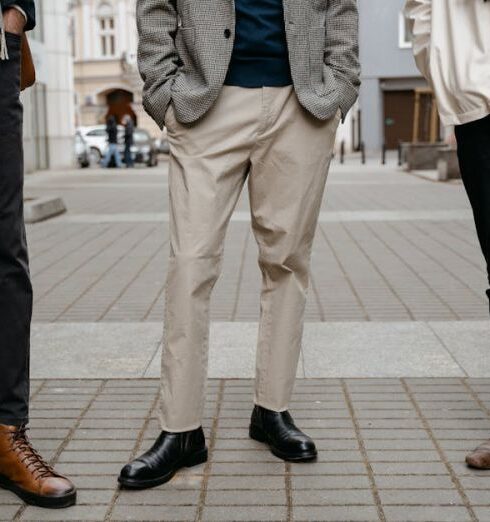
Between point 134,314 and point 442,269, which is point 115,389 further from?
point 442,269

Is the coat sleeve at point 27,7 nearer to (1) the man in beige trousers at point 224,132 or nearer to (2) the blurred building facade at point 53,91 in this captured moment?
(1) the man in beige trousers at point 224,132

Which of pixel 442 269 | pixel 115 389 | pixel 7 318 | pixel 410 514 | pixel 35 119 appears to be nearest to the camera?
pixel 410 514

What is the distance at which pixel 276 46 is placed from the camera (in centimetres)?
345

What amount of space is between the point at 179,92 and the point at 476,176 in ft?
3.40

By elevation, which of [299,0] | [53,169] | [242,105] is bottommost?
[53,169]

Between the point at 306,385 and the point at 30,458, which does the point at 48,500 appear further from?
the point at 306,385

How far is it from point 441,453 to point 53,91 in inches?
1180

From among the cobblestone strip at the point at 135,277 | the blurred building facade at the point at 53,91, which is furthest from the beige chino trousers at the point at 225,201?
the blurred building facade at the point at 53,91

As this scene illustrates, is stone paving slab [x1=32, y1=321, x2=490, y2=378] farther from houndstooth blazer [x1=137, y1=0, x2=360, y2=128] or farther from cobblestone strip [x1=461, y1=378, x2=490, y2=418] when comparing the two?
houndstooth blazer [x1=137, y1=0, x2=360, y2=128]

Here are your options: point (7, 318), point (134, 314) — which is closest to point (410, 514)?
point (7, 318)

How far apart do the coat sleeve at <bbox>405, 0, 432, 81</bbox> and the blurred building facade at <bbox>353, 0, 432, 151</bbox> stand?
41.9 m

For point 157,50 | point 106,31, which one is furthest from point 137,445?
point 106,31

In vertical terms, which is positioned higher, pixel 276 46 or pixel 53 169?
pixel 276 46

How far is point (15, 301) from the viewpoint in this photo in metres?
3.31
